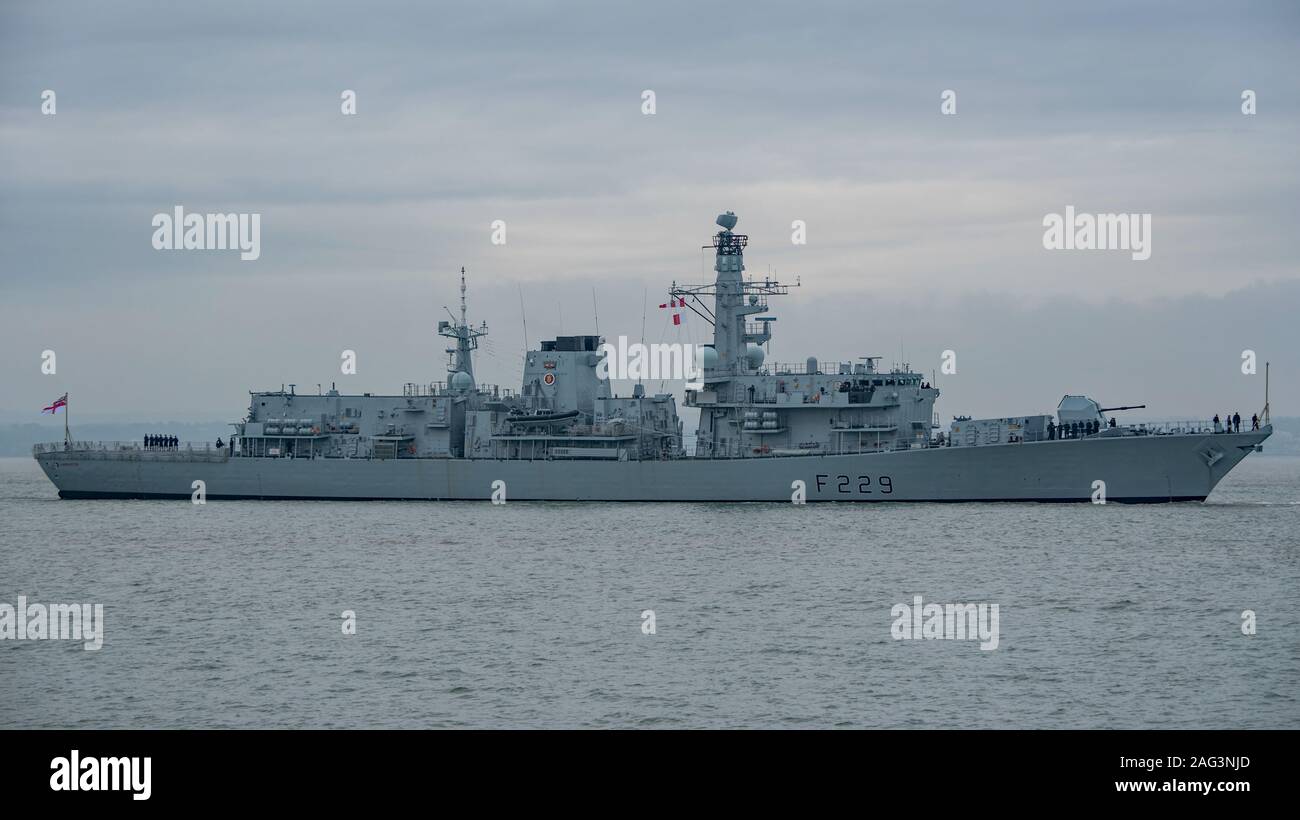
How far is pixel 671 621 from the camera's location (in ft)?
93.9

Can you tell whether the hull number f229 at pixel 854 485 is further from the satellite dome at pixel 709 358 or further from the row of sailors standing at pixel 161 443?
the row of sailors standing at pixel 161 443

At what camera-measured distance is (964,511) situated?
4991cm

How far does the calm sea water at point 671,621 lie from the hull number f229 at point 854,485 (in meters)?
1.99

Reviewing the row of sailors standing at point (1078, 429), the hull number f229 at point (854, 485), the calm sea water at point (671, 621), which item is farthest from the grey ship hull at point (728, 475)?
the calm sea water at point (671, 621)

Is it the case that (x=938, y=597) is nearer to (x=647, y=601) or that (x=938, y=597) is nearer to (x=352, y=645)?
(x=647, y=601)

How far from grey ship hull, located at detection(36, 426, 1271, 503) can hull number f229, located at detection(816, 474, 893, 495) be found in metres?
0.05

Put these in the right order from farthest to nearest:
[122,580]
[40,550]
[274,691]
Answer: [40,550]
[122,580]
[274,691]

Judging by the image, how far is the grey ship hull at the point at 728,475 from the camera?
5009cm

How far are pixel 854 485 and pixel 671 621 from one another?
85.2ft

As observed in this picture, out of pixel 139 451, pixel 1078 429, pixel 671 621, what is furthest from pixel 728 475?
pixel 139 451

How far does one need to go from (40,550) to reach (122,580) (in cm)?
1093

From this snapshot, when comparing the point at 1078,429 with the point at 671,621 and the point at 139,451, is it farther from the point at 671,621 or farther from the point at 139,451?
the point at 139,451
